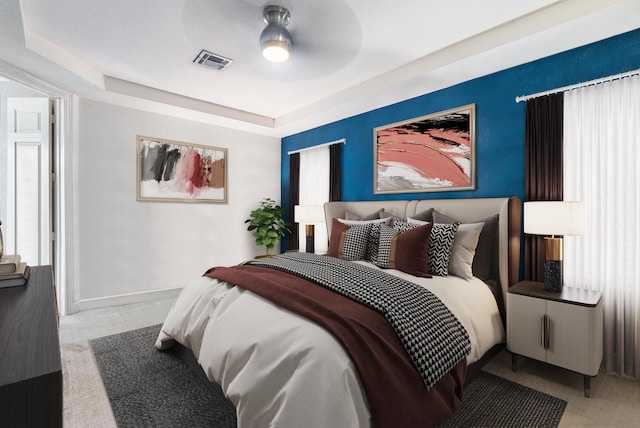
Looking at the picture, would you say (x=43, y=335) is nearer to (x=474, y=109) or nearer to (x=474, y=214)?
(x=474, y=214)

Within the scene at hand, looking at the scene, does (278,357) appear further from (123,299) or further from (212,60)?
(123,299)

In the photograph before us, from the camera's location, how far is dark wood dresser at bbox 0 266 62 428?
666 mm

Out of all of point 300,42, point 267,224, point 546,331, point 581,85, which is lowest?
point 546,331

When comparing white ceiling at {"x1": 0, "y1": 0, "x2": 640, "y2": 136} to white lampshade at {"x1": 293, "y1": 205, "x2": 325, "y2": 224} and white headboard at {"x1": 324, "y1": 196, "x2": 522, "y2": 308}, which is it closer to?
white headboard at {"x1": 324, "y1": 196, "x2": 522, "y2": 308}

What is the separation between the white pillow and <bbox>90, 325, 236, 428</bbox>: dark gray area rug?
188 cm

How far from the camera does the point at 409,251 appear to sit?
8.30ft

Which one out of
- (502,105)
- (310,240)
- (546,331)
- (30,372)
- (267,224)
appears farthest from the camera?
(267,224)

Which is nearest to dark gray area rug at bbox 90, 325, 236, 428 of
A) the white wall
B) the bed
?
the bed

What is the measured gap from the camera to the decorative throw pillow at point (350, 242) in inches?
119

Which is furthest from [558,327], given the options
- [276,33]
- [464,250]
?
[276,33]

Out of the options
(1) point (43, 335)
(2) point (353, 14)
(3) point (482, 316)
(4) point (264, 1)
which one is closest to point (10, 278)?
(1) point (43, 335)

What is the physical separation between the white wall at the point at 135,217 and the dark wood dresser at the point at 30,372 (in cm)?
295

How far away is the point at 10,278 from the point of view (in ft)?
5.35

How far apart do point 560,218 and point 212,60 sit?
10.4ft
